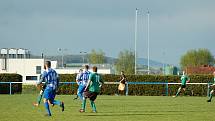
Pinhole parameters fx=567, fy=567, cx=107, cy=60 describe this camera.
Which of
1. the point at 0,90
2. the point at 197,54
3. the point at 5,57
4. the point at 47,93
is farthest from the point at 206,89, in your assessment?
the point at 197,54

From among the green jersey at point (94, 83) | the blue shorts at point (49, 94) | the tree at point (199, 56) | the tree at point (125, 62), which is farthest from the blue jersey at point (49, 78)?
the tree at point (199, 56)

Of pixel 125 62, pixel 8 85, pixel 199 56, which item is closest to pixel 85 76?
pixel 8 85

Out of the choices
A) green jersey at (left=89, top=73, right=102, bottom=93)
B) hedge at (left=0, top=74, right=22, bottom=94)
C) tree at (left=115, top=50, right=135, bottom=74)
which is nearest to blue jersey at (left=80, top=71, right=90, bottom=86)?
green jersey at (left=89, top=73, right=102, bottom=93)

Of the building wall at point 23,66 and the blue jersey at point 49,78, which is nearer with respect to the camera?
the blue jersey at point 49,78

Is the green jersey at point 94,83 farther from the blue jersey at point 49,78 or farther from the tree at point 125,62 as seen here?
the tree at point 125,62

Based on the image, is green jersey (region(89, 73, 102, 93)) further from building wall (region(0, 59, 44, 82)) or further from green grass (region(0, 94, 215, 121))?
building wall (region(0, 59, 44, 82))

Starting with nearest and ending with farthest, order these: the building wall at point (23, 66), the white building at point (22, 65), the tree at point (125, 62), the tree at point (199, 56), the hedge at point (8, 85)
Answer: the hedge at point (8, 85) < the white building at point (22, 65) < the building wall at point (23, 66) < the tree at point (125, 62) < the tree at point (199, 56)

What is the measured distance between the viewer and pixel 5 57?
11262cm

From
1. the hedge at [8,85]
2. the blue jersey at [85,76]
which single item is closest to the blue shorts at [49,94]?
the blue jersey at [85,76]

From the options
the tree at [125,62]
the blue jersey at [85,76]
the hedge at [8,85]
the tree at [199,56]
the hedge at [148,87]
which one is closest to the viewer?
the blue jersey at [85,76]

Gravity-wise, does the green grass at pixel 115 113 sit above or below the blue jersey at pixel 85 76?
below

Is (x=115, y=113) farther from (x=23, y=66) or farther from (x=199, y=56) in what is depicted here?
(x=199, y=56)

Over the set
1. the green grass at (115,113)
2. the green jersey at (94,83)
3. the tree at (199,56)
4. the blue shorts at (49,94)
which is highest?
the tree at (199,56)

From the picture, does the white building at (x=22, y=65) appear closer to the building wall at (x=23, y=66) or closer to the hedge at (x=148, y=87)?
the building wall at (x=23, y=66)
